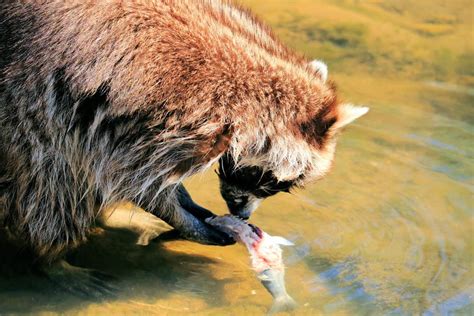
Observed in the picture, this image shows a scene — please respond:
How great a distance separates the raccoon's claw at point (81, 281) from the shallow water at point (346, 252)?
0.04m

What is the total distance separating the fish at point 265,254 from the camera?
5.08 meters

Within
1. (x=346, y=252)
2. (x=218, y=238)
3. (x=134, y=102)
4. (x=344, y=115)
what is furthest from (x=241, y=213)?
(x=134, y=102)

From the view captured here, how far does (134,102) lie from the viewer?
15.0 feet

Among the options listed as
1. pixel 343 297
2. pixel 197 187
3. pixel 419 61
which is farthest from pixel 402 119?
pixel 343 297

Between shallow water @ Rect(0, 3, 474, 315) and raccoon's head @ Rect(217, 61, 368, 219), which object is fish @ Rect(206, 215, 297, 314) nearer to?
shallow water @ Rect(0, 3, 474, 315)

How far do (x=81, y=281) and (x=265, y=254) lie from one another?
999mm

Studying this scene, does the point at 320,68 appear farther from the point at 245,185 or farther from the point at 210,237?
the point at 210,237

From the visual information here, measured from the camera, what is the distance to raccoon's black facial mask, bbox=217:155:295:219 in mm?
5051

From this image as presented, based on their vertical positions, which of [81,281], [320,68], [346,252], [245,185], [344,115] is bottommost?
[81,281]

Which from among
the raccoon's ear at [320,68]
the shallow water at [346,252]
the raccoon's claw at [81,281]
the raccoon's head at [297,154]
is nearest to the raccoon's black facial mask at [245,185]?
the raccoon's head at [297,154]

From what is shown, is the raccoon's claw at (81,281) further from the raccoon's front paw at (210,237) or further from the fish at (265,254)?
the fish at (265,254)

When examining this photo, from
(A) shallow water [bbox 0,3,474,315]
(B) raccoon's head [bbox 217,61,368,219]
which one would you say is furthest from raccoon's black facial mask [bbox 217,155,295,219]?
(A) shallow water [bbox 0,3,474,315]

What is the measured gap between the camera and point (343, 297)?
5156 millimetres

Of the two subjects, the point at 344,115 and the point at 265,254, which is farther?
the point at 265,254
